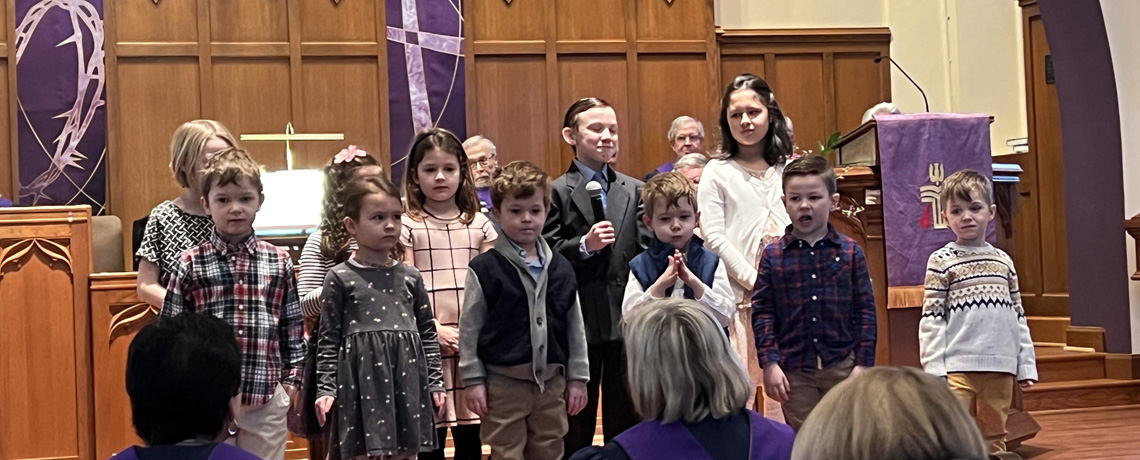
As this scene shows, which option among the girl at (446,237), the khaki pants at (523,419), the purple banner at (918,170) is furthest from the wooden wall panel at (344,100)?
the khaki pants at (523,419)

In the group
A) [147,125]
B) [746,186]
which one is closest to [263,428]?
[746,186]

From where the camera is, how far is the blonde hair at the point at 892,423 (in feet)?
4.00

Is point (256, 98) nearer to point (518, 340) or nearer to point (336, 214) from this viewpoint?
point (336, 214)

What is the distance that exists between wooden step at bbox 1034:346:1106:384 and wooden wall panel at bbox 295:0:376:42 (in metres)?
4.17

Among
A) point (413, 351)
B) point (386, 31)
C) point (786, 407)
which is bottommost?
point (786, 407)

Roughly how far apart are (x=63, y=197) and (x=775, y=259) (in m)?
4.95

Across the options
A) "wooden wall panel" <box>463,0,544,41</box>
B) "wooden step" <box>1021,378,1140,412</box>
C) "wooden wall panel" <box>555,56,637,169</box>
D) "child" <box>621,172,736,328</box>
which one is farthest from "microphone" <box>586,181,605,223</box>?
"wooden wall panel" <box>463,0,544,41</box>

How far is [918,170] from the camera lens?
481cm

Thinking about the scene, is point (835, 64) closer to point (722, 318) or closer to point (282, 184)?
point (282, 184)

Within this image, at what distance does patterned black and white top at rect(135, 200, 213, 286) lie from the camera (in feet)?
9.73

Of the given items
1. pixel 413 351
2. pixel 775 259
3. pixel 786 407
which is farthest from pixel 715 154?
pixel 413 351

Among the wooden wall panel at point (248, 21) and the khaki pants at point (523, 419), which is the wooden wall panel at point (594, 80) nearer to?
the wooden wall panel at point (248, 21)

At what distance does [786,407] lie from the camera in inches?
127

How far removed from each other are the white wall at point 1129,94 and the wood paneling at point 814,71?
192 centimetres
